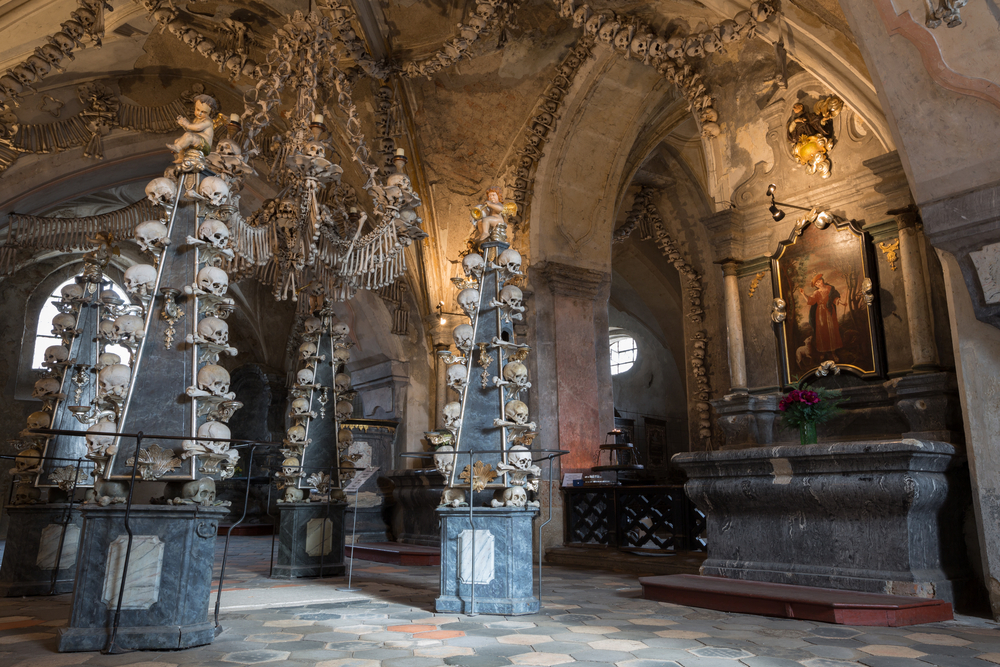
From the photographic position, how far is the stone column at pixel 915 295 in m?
6.72

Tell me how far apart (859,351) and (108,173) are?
11.6 m

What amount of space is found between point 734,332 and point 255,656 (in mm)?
6360

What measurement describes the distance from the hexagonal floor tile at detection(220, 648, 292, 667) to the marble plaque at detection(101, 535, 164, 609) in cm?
61

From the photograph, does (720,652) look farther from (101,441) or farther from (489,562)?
(101,441)

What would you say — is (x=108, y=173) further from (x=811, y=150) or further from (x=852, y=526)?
(x=852, y=526)

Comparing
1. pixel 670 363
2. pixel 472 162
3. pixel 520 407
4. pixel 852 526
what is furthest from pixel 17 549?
pixel 670 363

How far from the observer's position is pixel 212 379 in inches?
169

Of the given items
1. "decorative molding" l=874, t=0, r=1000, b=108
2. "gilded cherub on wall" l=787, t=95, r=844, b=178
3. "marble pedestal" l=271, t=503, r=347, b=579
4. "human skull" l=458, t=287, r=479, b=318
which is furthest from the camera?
"gilded cherub on wall" l=787, t=95, r=844, b=178

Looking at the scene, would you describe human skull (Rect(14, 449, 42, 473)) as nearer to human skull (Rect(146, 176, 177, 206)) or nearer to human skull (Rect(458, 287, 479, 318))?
human skull (Rect(146, 176, 177, 206))

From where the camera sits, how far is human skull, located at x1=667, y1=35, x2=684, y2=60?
283 inches

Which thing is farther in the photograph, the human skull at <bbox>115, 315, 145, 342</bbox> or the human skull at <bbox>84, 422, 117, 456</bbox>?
the human skull at <bbox>115, 315, 145, 342</bbox>

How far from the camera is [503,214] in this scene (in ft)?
19.9

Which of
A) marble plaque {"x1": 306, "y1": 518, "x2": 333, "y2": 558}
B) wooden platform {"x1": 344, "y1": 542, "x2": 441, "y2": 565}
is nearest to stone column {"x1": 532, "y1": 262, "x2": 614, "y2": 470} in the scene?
wooden platform {"x1": 344, "y1": 542, "x2": 441, "y2": 565}

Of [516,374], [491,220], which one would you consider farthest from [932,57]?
[516,374]
